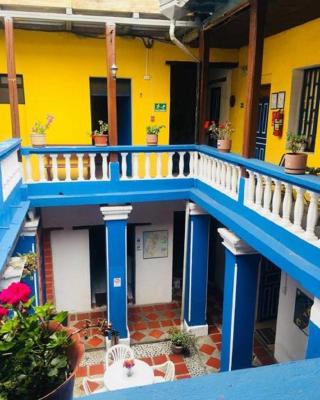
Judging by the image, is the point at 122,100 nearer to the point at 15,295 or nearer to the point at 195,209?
the point at 195,209

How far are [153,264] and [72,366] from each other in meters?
8.20

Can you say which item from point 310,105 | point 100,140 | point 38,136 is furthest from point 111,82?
point 310,105

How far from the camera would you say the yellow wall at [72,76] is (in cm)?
838

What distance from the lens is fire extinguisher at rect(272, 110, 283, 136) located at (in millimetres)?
7773

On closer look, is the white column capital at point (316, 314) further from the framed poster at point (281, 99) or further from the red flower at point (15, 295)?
the framed poster at point (281, 99)

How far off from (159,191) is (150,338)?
352cm

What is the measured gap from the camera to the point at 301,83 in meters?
7.46

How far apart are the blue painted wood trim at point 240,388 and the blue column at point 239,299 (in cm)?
423

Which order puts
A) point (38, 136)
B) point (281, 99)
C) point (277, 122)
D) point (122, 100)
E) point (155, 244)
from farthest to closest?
point (122, 100) → point (155, 244) → point (277, 122) → point (281, 99) → point (38, 136)

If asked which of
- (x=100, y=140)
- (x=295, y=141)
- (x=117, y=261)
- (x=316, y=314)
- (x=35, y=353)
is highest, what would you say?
(x=295, y=141)

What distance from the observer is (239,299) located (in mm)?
5891

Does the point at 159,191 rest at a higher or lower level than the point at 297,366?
lower

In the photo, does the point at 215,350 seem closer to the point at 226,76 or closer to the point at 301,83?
the point at 301,83

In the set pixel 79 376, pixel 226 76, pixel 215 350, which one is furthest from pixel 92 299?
pixel 226 76
